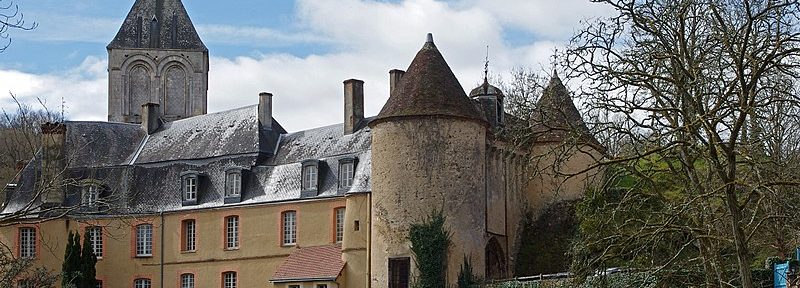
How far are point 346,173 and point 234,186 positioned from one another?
432 centimetres

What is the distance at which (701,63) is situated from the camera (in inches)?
636

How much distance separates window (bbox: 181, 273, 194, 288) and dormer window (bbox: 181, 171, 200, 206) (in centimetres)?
224

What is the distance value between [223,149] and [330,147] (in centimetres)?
438

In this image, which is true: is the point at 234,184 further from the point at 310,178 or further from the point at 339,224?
the point at 339,224

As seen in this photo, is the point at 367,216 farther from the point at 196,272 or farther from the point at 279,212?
the point at 196,272

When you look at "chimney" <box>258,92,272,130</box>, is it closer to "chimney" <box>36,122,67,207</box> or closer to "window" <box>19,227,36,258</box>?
"chimney" <box>36,122,67,207</box>

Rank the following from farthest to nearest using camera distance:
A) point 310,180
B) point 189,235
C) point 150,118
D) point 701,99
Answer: point 150,118, point 189,235, point 310,180, point 701,99

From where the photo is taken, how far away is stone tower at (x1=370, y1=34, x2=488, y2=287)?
32.5m

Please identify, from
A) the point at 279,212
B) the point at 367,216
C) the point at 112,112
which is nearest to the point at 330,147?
the point at 279,212

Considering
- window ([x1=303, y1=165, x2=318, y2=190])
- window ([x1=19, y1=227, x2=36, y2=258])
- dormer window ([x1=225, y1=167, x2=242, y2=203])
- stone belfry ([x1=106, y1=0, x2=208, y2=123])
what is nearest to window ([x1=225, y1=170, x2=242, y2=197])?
dormer window ([x1=225, y1=167, x2=242, y2=203])

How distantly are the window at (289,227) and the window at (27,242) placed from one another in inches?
352

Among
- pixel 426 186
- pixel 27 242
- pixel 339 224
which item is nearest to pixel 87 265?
pixel 27 242

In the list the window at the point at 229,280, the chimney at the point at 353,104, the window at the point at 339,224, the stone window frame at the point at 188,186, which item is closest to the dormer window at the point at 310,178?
the window at the point at 339,224

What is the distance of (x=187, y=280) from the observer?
132 ft
